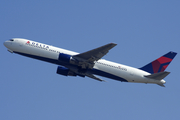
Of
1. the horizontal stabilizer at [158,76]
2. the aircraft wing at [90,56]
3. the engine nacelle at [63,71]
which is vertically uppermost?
the aircraft wing at [90,56]

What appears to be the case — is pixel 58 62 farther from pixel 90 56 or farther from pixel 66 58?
pixel 90 56

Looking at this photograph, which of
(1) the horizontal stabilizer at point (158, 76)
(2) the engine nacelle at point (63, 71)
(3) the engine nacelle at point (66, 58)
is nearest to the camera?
(3) the engine nacelle at point (66, 58)

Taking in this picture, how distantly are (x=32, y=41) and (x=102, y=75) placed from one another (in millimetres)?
12357

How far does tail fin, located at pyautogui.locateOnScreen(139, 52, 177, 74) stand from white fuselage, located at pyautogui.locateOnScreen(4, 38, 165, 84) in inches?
81.7

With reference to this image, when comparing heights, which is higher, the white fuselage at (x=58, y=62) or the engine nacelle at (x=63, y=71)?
the white fuselage at (x=58, y=62)

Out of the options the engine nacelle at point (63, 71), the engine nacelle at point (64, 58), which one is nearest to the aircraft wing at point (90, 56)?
the engine nacelle at point (64, 58)

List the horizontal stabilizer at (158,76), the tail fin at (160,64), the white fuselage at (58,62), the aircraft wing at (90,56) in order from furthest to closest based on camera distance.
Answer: the tail fin at (160,64) < the white fuselage at (58,62) < the horizontal stabilizer at (158,76) < the aircraft wing at (90,56)

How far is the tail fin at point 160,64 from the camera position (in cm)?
4500

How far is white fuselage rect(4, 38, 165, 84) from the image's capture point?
40.6 metres

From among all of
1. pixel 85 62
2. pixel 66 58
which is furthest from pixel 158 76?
pixel 66 58

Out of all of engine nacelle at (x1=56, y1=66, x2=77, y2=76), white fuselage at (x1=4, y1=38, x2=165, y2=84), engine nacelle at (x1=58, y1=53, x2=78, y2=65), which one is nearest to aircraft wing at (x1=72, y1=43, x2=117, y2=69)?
engine nacelle at (x1=58, y1=53, x2=78, y2=65)

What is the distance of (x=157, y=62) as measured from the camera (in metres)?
45.9

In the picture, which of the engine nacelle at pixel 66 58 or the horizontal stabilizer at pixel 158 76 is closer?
the engine nacelle at pixel 66 58

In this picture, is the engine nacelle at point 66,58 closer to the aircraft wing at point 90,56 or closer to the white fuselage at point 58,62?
the aircraft wing at point 90,56
